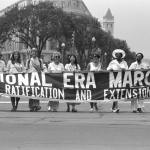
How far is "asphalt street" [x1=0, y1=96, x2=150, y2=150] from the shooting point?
352 inches

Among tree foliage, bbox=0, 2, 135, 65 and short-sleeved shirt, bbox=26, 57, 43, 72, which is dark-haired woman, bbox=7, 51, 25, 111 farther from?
tree foliage, bbox=0, 2, 135, 65

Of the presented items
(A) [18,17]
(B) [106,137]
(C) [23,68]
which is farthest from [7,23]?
(B) [106,137]

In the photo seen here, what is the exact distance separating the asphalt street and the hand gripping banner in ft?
3.18

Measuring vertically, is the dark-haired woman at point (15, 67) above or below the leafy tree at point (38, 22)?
below

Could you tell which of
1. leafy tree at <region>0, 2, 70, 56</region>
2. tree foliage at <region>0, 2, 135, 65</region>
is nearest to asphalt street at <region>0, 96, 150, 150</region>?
leafy tree at <region>0, 2, 70, 56</region>

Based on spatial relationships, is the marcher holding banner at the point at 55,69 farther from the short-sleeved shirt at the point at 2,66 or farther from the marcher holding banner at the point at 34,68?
the short-sleeved shirt at the point at 2,66

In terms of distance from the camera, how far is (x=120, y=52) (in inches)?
591

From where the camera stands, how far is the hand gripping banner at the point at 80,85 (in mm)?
15328

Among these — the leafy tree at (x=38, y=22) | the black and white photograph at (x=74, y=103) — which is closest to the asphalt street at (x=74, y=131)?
the black and white photograph at (x=74, y=103)

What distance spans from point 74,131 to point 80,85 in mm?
4941

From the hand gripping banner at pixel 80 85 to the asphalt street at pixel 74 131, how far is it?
97cm

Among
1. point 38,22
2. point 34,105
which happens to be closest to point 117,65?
point 34,105

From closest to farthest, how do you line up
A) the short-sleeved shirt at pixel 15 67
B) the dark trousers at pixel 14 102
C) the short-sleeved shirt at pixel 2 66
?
the dark trousers at pixel 14 102 < the short-sleeved shirt at pixel 15 67 < the short-sleeved shirt at pixel 2 66

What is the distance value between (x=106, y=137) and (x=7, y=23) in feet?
227
